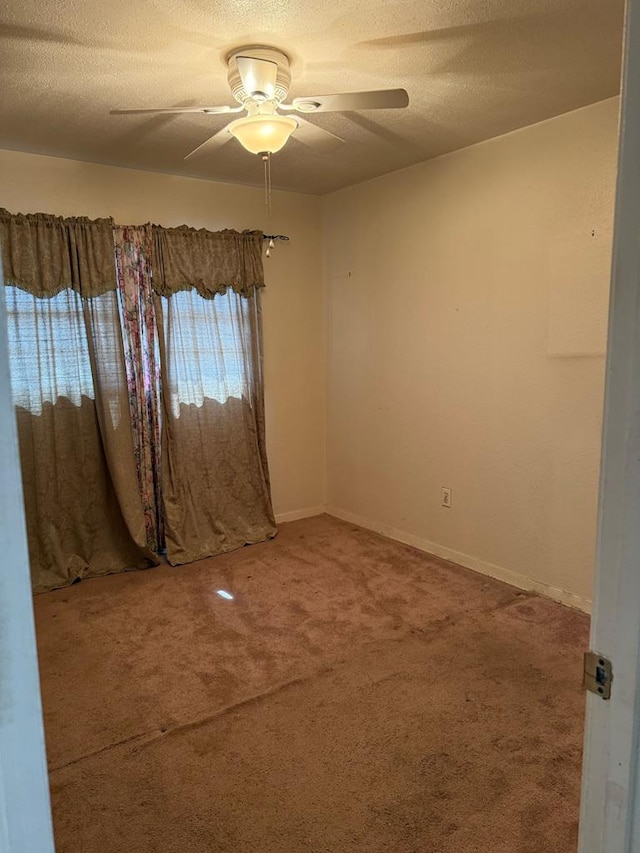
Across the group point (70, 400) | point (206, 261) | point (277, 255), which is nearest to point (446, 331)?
point (277, 255)

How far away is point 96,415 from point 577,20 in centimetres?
297

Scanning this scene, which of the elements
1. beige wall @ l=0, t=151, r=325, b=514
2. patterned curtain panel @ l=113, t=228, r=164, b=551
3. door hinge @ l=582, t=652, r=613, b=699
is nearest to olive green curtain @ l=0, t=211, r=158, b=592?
patterned curtain panel @ l=113, t=228, r=164, b=551

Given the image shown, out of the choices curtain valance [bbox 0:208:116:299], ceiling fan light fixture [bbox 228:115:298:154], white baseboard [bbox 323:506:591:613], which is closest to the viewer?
ceiling fan light fixture [bbox 228:115:298:154]

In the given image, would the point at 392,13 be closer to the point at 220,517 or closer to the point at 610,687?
the point at 610,687

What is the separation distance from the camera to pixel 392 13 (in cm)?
192

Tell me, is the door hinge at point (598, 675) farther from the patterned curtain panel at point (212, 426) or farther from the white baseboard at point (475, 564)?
the patterned curtain panel at point (212, 426)

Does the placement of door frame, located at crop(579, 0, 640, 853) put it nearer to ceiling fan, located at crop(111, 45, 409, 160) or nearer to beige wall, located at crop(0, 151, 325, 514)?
ceiling fan, located at crop(111, 45, 409, 160)

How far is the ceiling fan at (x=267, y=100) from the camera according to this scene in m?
2.12

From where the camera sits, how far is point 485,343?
337cm

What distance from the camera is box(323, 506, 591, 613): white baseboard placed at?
10.1 ft

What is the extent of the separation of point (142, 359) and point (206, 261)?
76 centimetres

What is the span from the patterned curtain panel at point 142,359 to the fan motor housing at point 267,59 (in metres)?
1.54

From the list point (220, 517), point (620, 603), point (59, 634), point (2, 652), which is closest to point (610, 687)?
point (620, 603)

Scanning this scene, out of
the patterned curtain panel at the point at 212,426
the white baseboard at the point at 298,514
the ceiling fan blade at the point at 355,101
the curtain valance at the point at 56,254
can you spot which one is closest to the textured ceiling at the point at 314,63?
the ceiling fan blade at the point at 355,101
